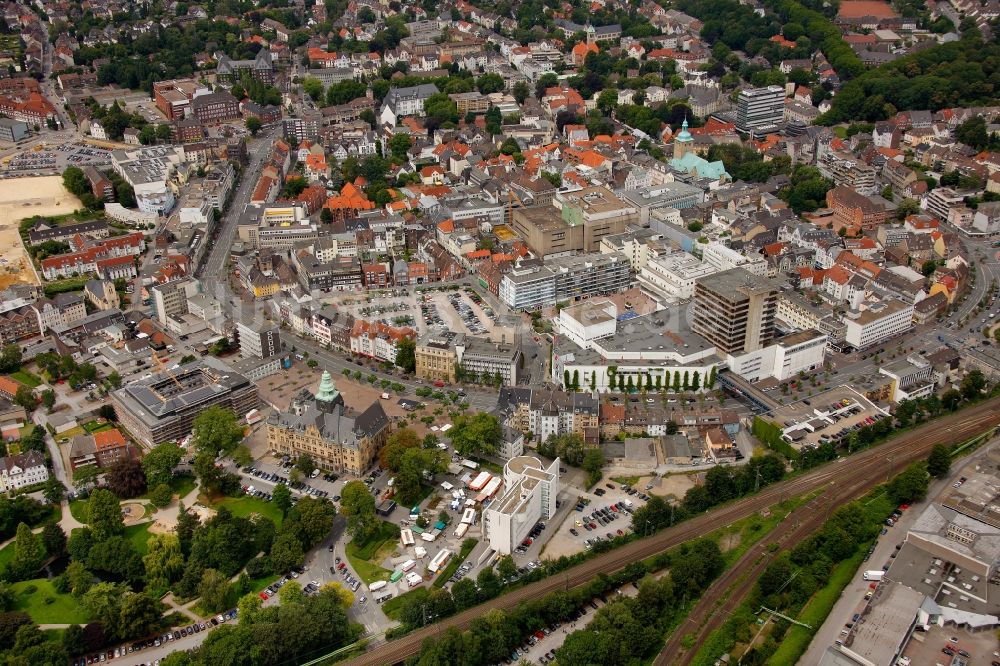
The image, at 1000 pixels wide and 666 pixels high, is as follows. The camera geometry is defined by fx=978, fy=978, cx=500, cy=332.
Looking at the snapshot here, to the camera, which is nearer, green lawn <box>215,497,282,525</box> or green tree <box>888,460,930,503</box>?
green tree <box>888,460,930,503</box>

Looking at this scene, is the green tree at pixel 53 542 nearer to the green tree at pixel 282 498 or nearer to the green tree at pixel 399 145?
the green tree at pixel 282 498

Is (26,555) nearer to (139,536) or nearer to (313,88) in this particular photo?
(139,536)

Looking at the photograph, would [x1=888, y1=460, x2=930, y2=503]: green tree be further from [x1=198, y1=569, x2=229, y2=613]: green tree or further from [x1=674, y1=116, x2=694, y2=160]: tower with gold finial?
[x1=674, y1=116, x2=694, y2=160]: tower with gold finial

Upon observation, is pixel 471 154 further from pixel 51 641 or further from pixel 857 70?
pixel 51 641

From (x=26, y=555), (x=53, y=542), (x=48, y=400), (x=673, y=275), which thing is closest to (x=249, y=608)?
(x=53, y=542)

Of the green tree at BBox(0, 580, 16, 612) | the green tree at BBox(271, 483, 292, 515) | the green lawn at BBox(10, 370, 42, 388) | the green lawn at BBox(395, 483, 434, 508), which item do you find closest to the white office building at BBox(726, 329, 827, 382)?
the green lawn at BBox(395, 483, 434, 508)

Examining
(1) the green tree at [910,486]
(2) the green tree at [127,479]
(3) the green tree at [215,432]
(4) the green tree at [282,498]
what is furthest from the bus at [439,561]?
(1) the green tree at [910,486]
